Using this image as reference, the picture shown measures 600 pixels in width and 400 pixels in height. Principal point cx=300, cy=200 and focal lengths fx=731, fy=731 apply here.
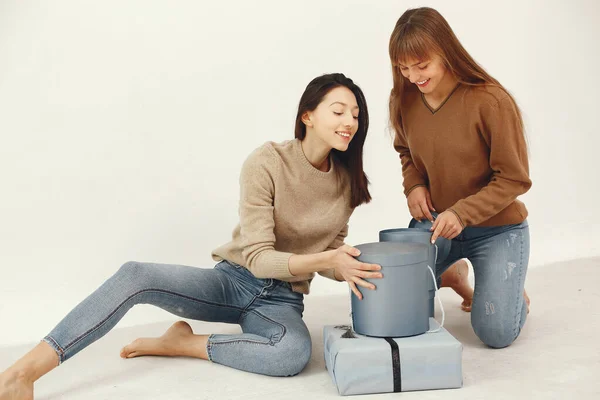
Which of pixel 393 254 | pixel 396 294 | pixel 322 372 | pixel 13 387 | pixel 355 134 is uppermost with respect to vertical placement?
pixel 355 134

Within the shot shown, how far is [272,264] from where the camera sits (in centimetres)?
220

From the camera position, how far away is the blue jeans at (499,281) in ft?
7.80

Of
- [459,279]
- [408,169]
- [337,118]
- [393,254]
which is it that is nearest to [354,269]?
[393,254]

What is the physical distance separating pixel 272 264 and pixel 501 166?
794 millimetres

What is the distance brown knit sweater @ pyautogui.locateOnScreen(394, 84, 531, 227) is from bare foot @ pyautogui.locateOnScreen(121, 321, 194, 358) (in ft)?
3.13

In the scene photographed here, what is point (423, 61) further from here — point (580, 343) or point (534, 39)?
point (534, 39)

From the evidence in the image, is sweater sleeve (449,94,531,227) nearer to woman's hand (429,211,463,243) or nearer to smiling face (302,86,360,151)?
woman's hand (429,211,463,243)

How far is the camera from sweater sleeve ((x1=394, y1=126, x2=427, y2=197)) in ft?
8.56

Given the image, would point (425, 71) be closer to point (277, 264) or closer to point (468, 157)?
point (468, 157)

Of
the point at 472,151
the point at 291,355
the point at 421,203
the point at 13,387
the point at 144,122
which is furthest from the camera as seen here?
the point at 144,122

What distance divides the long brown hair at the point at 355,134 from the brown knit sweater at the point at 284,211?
31 millimetres

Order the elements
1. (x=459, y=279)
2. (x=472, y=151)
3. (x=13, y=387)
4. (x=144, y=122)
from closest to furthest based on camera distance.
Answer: (x=13, y=387)
(x=472, y=151)
(x=459, y=279)
(x=144, y=122)

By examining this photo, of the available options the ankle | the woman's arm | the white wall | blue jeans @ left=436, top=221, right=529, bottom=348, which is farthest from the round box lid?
the white wall

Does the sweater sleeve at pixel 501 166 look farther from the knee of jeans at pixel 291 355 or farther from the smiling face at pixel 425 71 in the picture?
the knee of jeans at pixel 291 355
